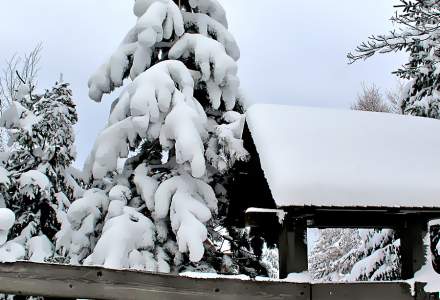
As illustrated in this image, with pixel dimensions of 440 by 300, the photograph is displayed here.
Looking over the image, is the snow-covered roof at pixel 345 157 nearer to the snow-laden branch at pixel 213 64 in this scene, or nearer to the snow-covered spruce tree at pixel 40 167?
the snow-laden branch at pixel 213 64

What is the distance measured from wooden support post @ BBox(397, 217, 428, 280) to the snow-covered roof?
433 mm

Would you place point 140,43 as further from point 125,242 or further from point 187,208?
point 125,242

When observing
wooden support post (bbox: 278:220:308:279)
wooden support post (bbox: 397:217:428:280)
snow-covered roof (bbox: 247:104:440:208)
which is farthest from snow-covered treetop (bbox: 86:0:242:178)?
wooden support post (bbox: 397:217:428:280)

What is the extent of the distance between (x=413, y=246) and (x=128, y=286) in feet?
9.25

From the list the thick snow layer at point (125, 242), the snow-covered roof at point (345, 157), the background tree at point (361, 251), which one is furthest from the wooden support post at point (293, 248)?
the background tree at point (361, 251)

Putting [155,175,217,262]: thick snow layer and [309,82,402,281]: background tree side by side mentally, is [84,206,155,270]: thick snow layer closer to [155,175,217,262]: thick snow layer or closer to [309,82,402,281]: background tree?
[155,175,217,262]: thick snow layer

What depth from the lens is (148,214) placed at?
766cm

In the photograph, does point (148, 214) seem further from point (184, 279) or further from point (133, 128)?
point (184, 279)

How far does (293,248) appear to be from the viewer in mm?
4562

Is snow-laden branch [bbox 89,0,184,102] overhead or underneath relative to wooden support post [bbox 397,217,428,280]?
overhead

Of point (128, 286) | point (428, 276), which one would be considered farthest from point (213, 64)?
point (128, 286)

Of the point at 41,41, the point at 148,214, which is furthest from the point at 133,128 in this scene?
the point at 41,41

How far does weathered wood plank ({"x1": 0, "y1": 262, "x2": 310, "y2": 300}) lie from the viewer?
3.06 meters

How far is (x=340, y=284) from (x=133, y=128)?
4.20m
